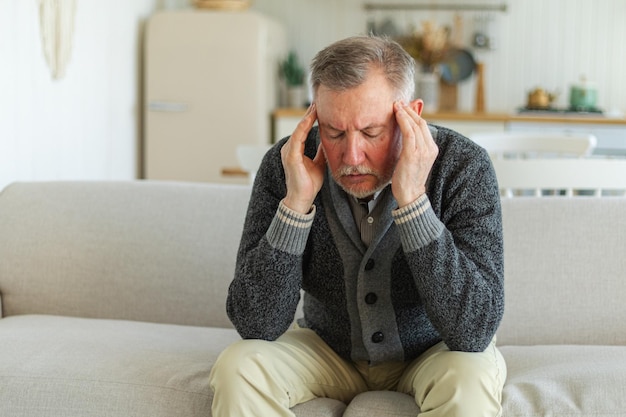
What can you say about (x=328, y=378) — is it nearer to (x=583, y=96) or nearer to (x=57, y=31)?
(x=57, y=31)

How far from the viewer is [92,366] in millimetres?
2131

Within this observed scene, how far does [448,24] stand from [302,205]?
3774 millimetres

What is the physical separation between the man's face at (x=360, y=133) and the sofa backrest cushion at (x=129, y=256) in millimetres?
794

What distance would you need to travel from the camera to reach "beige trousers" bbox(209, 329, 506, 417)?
1.78 meters

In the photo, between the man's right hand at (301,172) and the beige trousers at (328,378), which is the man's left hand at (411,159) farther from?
the beige trousers at (328,378)

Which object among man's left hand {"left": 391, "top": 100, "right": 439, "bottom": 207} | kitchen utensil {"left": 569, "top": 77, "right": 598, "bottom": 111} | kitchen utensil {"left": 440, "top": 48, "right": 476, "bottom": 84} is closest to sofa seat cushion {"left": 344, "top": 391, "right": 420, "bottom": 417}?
man's left hand {"left": 391, "top": 100, "right": 439, "bottom": 207}

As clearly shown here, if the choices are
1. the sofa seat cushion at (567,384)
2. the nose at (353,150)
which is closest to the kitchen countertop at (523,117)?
the sofa seat cushion at (567,384)

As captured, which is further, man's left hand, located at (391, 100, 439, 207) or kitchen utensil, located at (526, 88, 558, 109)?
kitchen utensil, located at (526, 88, 558, 109)

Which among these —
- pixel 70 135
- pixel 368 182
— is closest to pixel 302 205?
pixel 368 182

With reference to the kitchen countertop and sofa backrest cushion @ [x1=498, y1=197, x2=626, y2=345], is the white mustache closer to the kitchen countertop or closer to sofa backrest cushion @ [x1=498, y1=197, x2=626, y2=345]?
sofa backrest cushion @ [x1=498, y1=197, x2=626, y2=345]

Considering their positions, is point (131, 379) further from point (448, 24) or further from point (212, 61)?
point (448, 24)

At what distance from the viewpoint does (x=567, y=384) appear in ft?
6.55

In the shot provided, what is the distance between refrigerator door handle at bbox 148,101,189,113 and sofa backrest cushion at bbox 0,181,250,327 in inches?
85.7

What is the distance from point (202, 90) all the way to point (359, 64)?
3053mm
